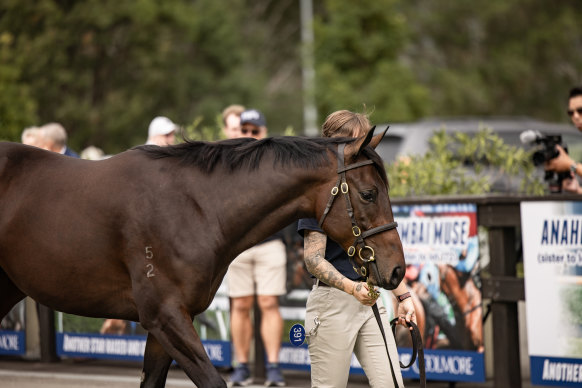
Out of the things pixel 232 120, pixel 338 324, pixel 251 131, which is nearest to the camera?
pixel 338 324

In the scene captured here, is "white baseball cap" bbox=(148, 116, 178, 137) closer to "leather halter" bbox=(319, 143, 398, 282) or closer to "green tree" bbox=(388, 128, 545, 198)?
"green tree" bbox=(388, 128, 545, 198)

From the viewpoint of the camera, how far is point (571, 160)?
7.04 meters

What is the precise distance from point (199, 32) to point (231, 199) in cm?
2987

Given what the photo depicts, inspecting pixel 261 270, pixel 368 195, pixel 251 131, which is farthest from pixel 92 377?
pixel 368 195

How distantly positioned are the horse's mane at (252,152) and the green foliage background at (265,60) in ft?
50.4

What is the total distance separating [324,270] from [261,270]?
3.07 meters

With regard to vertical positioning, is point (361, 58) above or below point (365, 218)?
above

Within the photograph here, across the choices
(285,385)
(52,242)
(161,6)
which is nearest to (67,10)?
(161,6)

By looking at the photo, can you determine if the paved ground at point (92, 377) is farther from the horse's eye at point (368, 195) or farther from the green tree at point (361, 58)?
the green tree at point (361, 58)

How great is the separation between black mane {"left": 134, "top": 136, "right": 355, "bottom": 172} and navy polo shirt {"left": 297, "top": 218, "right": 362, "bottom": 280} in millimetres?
352

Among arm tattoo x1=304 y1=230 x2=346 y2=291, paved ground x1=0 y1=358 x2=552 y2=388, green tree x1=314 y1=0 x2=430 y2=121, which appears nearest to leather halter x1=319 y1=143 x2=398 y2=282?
arm tattoo x1=304 y1=230 x2=346 y2=291

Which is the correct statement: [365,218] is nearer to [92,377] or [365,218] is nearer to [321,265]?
[321,265]

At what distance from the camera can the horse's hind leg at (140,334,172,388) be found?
15.9 ft

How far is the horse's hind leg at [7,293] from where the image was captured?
5.26 metres
